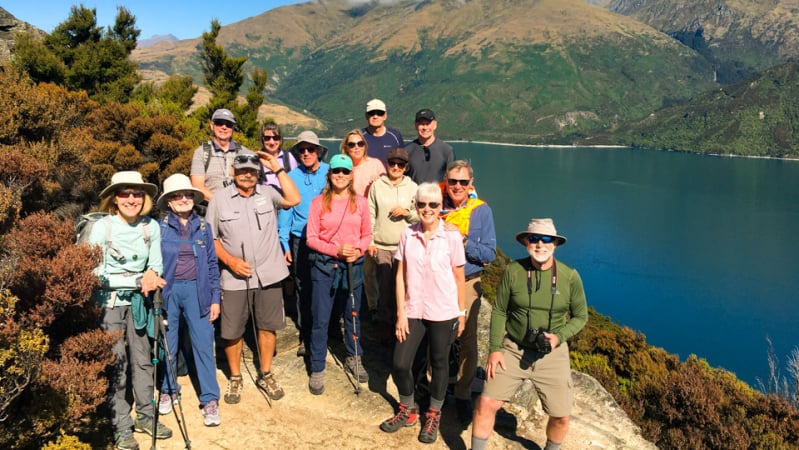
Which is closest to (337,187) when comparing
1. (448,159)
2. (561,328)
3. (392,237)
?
(392,237)

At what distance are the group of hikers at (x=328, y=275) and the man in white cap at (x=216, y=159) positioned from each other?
16 mm

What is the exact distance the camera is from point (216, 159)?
5363mm

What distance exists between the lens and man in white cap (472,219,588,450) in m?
3.73

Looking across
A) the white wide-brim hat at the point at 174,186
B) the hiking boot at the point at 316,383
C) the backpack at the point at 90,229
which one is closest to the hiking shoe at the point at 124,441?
the backpack at the point at 90,229

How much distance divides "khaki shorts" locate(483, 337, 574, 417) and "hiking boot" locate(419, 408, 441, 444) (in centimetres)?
73

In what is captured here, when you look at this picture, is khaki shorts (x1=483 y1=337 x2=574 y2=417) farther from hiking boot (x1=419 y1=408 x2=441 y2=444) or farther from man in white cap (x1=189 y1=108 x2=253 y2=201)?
man in white cap (x1=189 y1=108 x2=253 y2=201)

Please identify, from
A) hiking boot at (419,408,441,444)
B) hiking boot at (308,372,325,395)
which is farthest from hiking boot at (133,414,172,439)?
hiking boot at (419,408,441,444)

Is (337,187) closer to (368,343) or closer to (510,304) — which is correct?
(510,304)

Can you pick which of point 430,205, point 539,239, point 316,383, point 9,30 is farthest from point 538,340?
point 9,30

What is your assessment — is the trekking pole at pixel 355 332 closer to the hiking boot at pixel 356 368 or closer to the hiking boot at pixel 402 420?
the hiking boot at pixel 356 368

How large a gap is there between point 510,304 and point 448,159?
230 centimetres

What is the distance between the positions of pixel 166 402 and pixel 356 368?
1.89m

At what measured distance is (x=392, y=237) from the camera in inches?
201

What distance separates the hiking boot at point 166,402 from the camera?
4457 millimetres
